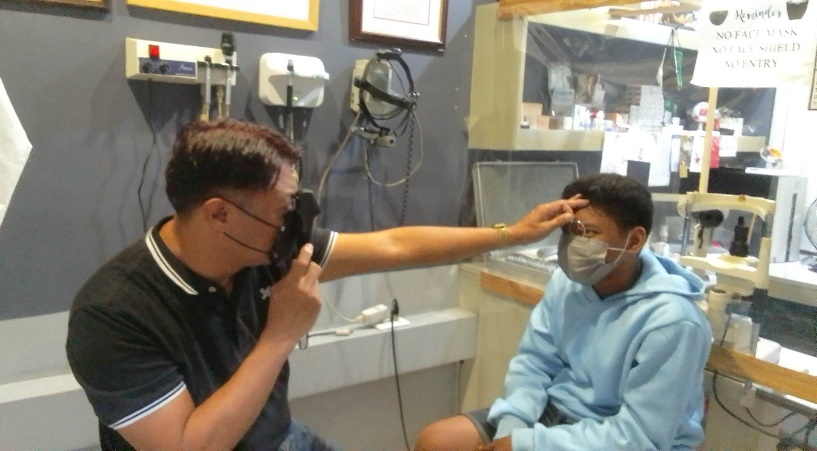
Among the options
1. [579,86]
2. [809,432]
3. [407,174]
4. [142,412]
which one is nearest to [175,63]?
[407,174]

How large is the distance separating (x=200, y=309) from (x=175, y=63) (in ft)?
2.73

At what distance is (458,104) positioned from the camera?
229 centimetres

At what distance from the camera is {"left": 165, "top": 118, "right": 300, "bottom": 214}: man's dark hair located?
100cm

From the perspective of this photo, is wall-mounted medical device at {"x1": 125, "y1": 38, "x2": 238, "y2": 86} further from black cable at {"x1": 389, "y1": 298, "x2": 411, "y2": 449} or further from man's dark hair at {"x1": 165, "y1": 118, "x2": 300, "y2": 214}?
black cable at {"x1": 389, "y1": 298, "x2": 411, "y2": 449}

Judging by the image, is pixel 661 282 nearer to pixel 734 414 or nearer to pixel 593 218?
pixel 593 218

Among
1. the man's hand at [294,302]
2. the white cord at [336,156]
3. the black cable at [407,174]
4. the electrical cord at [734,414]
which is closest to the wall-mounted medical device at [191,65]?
the white cord at [336,156]

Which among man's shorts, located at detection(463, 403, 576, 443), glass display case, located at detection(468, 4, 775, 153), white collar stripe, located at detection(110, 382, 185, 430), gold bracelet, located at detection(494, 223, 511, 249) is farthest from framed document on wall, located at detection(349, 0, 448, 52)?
white collar stripe, located at detection(110, 382, 185, 430)

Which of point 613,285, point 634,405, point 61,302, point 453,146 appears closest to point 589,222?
point 613,285

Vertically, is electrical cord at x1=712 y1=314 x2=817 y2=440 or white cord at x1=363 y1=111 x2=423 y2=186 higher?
white cord at x1=363 y1=111 x2=423 y2=186

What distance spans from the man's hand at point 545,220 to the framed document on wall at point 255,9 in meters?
0.91

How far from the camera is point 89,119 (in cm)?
162

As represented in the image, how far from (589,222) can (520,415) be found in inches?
18.2

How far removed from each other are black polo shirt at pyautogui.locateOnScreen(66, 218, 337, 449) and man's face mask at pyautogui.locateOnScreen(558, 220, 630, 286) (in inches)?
26.1

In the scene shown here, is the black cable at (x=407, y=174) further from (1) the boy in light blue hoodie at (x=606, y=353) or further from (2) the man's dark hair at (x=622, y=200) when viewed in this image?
(2) the man's dark hair at (x=622, y=200)
